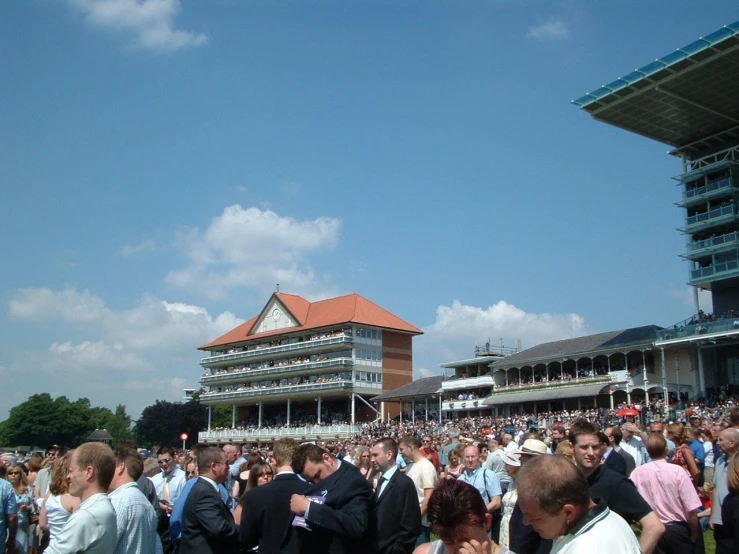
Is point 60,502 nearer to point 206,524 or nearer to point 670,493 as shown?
point 206,524

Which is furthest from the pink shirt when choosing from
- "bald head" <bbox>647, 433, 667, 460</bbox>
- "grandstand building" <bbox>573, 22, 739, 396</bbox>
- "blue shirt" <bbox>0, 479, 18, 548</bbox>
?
"grandstand building" <bbox>573, 22, 739, 396</bbox>

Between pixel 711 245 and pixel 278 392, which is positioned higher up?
pixel 711 245

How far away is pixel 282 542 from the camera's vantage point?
574 centimetres

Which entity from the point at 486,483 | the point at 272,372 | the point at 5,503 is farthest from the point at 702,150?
the point at 5,503

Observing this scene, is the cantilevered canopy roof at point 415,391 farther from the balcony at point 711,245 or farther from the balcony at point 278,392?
the balcony at point 711,245

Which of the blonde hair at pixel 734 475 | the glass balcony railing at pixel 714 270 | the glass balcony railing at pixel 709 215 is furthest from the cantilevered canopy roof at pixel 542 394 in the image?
the blonde hair at pixel 734 475

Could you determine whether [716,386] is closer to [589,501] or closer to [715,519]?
[715,519]

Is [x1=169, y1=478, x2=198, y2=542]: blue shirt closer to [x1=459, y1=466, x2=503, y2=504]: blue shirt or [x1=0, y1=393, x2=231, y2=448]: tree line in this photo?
[x1=459, y1=466, x2=503, y2=504]: blue shirt

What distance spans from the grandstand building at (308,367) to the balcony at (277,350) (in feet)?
0.32

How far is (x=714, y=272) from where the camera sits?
4819 cm

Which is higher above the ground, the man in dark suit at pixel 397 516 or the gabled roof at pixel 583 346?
the gabled roof at pixel 583 346

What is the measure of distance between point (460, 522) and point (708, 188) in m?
52.1

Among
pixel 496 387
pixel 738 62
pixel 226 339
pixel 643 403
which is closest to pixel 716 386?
pixel 643 403

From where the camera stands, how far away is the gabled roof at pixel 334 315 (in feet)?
239
